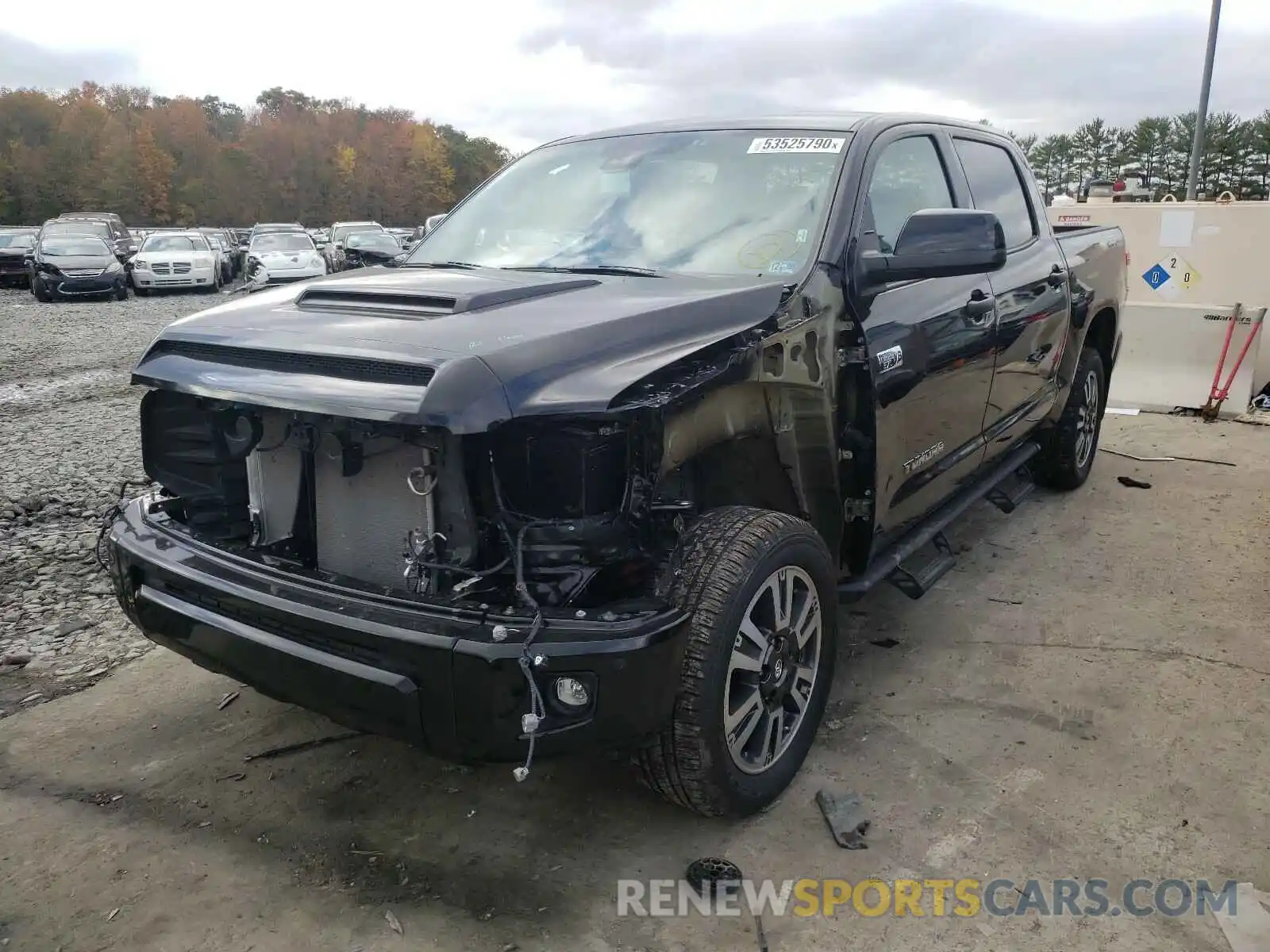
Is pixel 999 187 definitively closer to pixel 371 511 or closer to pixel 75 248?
pixel 371 511

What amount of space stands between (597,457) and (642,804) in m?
1.11

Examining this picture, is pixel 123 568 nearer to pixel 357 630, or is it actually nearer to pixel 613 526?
pixel 357 630

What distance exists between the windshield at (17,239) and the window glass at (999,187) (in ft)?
83.4

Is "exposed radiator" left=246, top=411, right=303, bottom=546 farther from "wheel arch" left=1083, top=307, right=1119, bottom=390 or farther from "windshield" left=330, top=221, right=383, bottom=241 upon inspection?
"windshield" left=330, top=221, right=383, bottom=241

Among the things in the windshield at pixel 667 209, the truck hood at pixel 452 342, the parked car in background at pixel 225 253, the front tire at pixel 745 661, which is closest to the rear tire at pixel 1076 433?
the windshield at pixel 667 209

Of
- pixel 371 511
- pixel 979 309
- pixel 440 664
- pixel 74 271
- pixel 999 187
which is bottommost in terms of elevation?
pixel 440 664

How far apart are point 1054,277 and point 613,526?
3202 millimetres

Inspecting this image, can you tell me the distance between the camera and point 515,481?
2.40 metres

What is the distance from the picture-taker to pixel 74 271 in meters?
19.2

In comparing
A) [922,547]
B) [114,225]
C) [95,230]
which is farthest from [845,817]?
[114,225]

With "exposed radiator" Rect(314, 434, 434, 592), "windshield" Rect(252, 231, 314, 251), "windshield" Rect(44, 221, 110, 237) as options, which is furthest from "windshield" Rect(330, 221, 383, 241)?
"exposed radiator" Rect(314, 434, 434, 592)

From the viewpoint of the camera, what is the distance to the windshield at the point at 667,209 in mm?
3145

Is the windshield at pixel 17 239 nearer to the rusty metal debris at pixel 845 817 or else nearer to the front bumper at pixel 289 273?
the front bumper at pixel 289 273

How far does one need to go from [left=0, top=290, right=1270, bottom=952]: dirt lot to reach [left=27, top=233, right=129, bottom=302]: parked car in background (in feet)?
56.9
